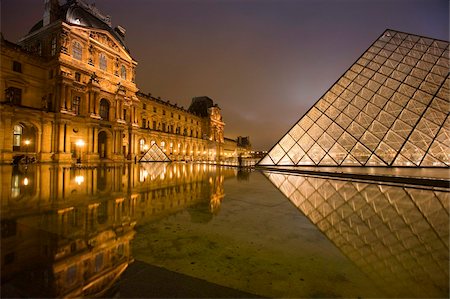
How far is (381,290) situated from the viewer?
189 centimetres

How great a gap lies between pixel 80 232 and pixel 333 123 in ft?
69.2

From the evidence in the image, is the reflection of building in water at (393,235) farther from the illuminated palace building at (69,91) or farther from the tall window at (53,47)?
the tall window at (53,47)

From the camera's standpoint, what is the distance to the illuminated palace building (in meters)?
20.8

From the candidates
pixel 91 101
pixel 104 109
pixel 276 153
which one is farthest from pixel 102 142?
pixel 276 153

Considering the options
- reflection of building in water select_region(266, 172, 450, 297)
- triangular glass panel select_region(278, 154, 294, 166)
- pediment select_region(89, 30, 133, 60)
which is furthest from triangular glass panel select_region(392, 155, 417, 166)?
pediment select_region(89, 30, 133, 60)

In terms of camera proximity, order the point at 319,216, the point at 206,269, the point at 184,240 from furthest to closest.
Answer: the point at 319,216
the point at 184,240
the point at 206,269

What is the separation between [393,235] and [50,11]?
38005mm

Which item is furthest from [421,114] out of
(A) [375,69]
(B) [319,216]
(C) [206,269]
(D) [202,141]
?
(D) [202,141]

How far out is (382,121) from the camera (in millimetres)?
19469

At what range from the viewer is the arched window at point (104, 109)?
28.6 meters

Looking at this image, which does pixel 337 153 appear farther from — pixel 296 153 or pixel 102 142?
pixel 102 142

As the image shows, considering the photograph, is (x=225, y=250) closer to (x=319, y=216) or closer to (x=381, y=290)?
(x=381, y=290)

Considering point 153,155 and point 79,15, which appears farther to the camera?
point 153,155

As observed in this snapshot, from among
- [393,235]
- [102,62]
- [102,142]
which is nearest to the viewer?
[393,235]
